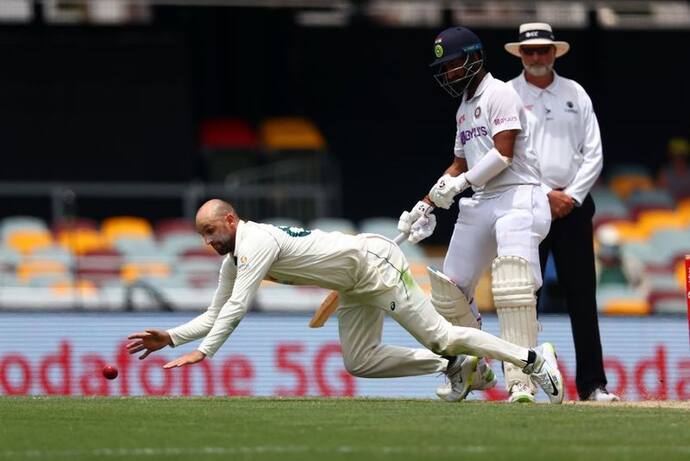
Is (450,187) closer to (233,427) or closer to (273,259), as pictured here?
(273,259)

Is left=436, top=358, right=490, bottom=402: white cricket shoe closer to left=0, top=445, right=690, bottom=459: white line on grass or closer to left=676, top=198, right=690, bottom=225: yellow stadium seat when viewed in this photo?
left=0, top=445, right=690, bottom=459: white line on grass

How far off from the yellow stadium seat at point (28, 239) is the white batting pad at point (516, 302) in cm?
903

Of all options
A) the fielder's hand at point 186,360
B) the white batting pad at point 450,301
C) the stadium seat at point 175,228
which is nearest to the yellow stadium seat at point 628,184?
the stadium seat at point 175,228

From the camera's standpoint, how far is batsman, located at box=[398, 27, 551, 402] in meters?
10.5

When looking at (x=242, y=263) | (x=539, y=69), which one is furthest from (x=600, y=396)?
(x=242, y=263)

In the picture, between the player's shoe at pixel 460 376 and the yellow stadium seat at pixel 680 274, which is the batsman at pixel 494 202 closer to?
the player's shoe at pixel 460 376

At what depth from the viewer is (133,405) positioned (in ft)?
33.0

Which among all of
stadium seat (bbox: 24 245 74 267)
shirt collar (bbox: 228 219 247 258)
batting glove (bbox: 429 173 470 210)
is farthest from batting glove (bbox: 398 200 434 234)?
stadium seat (bbox: 24 245 74 267)

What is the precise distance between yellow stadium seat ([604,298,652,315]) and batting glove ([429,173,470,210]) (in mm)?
7572

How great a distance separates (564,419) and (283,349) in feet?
20.9

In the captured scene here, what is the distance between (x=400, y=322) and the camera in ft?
33.6

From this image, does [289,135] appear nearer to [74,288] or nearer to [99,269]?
[99,269]

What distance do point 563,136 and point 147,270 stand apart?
7345 millimetres

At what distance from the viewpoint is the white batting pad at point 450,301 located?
1086cm
